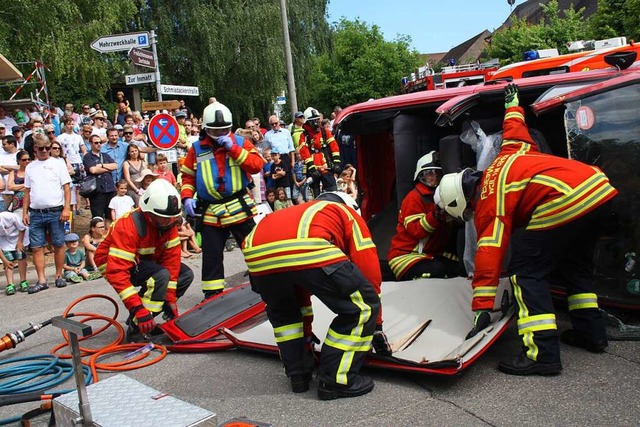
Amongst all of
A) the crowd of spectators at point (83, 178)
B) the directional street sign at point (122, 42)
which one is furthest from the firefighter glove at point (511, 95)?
the directional street sign at point (122, 42)

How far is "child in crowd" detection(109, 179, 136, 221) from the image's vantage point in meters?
8.59

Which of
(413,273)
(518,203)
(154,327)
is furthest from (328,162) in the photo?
(518,203)

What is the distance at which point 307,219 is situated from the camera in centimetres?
363

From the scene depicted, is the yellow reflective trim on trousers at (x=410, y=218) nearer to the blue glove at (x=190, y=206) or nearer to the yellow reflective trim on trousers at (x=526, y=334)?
the yellow reflective trim on trousers at (x=526, y=334)

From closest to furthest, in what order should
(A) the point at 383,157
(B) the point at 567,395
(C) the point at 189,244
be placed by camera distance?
(B) the point at 567,395 < (A) the point at 383,157 < (C) the point at 189,244

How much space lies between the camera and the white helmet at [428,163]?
5.57 metres

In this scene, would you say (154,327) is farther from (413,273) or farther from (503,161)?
(503,161)

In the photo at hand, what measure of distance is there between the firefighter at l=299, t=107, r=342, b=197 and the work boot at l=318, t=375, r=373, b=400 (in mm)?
6814

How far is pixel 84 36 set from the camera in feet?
53.2

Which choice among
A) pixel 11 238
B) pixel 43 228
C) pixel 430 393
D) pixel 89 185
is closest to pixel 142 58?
pixel 89 185

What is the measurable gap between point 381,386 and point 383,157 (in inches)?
171

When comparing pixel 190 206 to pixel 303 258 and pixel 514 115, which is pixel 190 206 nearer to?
pixel 303 258

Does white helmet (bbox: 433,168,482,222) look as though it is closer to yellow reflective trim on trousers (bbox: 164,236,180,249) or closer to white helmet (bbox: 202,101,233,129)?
white helmet (bbox: 202,101,233,129)

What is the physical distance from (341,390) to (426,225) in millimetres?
2076
